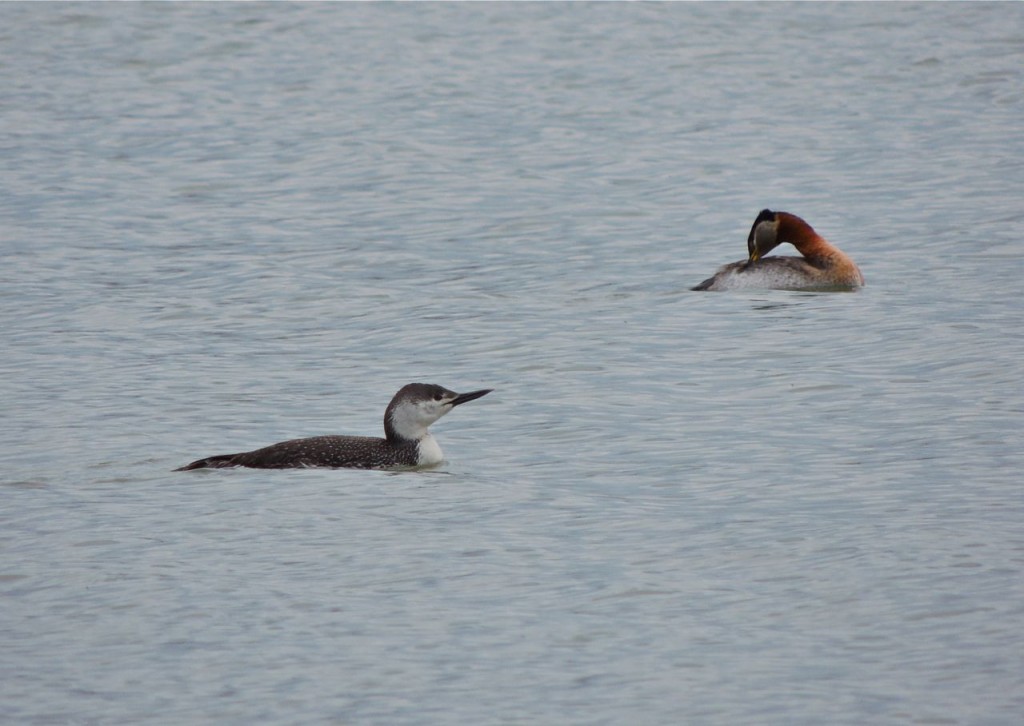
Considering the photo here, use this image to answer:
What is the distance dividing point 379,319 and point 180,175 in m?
7.62

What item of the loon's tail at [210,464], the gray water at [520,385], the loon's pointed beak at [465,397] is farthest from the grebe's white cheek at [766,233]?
the loon's tail at [210,464]

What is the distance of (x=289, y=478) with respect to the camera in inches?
409

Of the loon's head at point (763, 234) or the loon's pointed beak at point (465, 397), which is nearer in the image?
the loon's pointed beak at point (465, 397)

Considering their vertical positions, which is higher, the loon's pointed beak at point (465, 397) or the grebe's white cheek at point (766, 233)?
the grebe's white cheek at point (766, 233)

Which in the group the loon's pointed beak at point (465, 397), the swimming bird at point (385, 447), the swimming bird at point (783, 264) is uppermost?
the swimming bird at point (783, 264)

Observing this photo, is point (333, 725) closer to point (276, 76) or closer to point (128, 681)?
point (128, 681)

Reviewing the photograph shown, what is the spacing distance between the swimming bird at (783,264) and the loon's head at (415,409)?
211 inches

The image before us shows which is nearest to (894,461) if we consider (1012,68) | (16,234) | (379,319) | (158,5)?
(379,319)

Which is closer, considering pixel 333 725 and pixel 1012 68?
pixel 333 725

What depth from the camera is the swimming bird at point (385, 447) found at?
1048 centimetres

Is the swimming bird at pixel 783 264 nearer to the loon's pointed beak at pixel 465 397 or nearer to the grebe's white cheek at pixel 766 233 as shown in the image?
the grebe's white cheek at pixel 766 233

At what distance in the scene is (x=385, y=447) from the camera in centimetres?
1084

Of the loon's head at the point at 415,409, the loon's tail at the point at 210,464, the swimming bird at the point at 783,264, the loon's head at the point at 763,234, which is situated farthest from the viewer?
the loon's head at the point at 763,234

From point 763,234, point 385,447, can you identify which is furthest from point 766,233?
point 385,447
